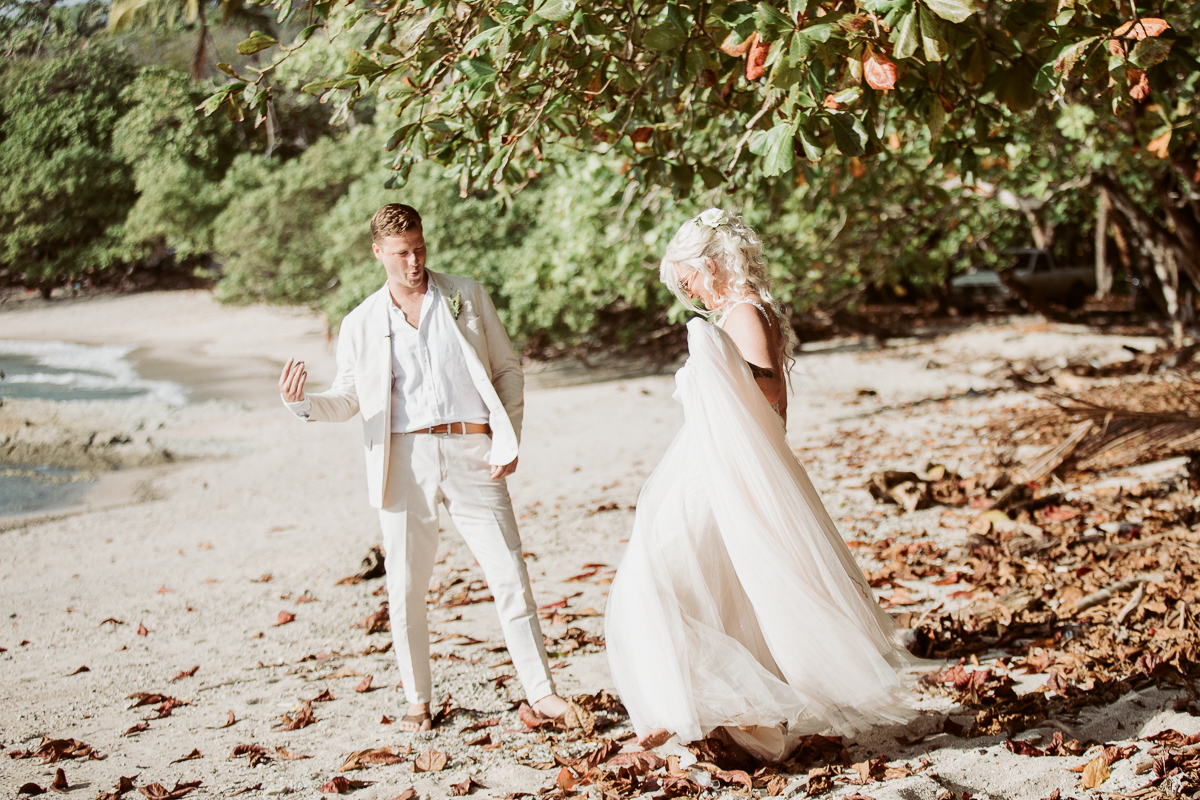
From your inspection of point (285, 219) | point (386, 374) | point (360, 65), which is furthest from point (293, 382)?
point (285, 219)

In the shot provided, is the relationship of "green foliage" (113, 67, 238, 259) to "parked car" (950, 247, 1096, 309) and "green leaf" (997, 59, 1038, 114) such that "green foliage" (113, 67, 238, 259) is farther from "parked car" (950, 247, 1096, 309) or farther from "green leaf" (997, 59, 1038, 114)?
"parked car" (950, 247, 1096, 309)

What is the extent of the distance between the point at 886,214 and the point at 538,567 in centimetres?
655

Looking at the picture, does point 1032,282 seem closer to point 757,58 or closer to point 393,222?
point 757,58

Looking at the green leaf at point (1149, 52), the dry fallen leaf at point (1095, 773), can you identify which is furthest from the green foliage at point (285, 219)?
the dry fallen leaf at point (1095, 773)

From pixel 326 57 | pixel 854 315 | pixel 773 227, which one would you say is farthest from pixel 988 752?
pixel 854 315

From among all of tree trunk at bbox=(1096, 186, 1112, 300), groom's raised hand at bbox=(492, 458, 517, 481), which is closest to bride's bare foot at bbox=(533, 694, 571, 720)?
groom's raised hand at bbox=(492, 458, 517, 481)

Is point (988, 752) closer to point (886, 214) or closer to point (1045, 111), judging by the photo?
point (1045, 111)

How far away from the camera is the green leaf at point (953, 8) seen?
9.57 ft

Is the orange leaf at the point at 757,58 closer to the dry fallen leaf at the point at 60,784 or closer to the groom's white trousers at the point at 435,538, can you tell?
the groom's white trousers at the point at 435,538

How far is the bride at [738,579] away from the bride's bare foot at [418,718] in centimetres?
104

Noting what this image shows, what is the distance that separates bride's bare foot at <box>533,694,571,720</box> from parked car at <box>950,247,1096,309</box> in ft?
67.4

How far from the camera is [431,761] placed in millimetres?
3623

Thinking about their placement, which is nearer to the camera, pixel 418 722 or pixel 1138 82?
pixel 1138 82

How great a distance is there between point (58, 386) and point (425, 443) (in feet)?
39.2
